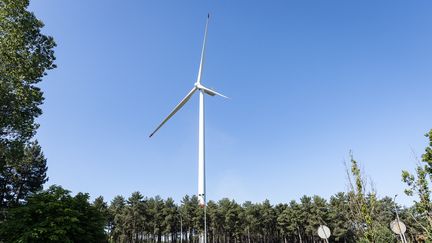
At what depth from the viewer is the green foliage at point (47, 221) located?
21203 millimetres

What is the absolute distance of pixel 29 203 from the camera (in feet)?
79.7

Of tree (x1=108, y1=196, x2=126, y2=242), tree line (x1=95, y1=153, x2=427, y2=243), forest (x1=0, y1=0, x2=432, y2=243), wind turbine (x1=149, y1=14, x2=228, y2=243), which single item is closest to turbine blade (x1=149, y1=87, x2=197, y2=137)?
wind turbine (x1=149, y1=14, x2=228, y2=243)

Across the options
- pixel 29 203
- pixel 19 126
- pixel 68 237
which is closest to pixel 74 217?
pixel 68 237

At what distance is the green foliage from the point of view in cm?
2120

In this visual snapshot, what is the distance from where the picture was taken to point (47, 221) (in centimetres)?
2212

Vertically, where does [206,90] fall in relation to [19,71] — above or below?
above

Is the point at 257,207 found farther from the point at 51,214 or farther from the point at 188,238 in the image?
the point at 51,214

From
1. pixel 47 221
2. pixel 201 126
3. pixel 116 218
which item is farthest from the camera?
pixel 116 218

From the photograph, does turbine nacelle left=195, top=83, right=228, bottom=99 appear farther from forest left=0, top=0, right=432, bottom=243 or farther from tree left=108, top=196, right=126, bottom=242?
tree left=108, top=196, right=126, bottom=242

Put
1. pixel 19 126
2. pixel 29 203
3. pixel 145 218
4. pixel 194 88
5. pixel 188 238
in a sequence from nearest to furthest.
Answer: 1. pixel 19 126
2. pixel 29 203
3. pixel 194 88
4. pixel 145 218
5. pixel 188 238

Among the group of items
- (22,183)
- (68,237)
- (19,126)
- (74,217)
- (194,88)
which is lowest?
(68,237)

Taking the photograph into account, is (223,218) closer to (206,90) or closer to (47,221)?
(206,90)

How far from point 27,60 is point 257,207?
7480 cm

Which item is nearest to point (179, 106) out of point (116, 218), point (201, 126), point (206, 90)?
point (206, 90)
